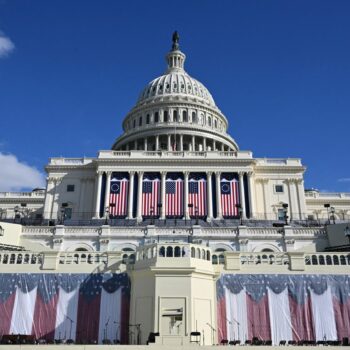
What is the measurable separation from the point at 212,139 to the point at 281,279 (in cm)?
6884

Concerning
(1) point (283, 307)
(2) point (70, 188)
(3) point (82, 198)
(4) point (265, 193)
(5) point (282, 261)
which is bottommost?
(1) point (283, 307)

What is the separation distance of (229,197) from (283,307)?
39419 millimetres

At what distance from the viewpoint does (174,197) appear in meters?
65.6

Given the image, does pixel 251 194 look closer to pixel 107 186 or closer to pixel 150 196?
pixel 150 196

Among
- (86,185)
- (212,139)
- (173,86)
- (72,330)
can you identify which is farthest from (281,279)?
(173,86)

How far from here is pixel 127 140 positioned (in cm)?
9512

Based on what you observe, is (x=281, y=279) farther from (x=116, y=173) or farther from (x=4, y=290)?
(x=116, y=173)

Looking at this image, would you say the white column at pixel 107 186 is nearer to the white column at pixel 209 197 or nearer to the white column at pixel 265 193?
the white column at pixel 209 197

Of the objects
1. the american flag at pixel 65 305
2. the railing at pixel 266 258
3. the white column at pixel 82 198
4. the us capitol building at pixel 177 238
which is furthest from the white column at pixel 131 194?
the railing at pixel 266 258

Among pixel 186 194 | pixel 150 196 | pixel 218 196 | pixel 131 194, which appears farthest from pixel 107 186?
pixel 218 196

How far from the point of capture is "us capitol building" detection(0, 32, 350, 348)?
83.4 feet

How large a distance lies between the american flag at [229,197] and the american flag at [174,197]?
647 centimetres

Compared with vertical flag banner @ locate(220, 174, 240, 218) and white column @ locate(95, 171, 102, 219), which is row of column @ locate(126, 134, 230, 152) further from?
white column @ locate(95, 171, 102, 219)

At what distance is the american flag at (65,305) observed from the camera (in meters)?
26.0
